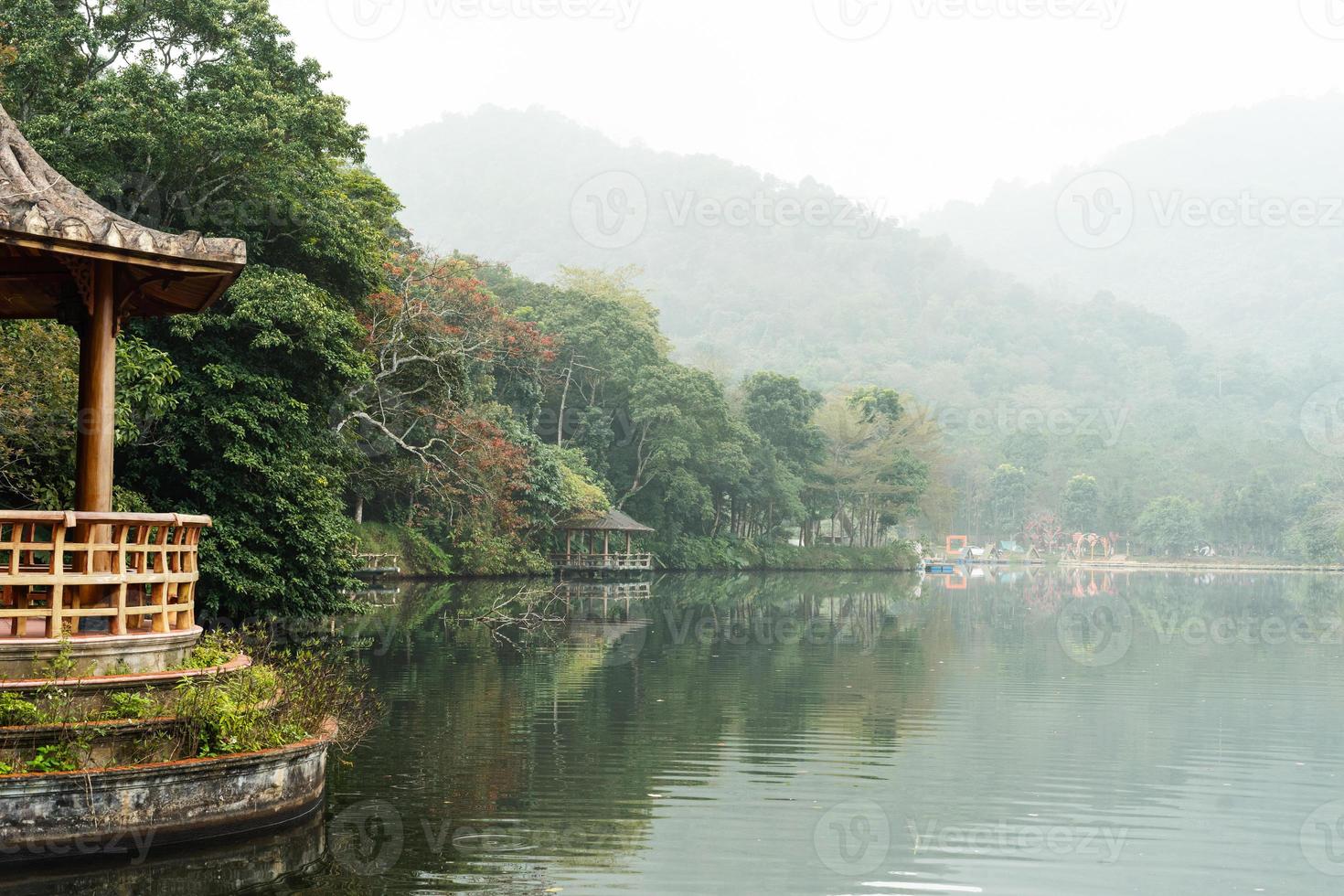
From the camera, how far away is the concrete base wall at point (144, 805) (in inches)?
334

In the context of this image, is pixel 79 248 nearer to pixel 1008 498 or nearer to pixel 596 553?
pixel 596 553

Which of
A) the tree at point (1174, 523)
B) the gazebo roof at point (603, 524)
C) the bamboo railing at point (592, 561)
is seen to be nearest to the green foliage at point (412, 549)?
the gazebo roof at point (603, 524)

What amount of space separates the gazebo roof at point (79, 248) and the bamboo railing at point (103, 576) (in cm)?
191

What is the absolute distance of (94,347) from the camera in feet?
33.3

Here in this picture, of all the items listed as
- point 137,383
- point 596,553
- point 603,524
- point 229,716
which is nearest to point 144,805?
point 229,716

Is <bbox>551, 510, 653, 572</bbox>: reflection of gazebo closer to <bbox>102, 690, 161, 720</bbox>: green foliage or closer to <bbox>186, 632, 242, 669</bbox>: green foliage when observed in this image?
<bbox>186, 632, 242, 669</bbox>: green foliage

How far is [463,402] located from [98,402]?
989 inches

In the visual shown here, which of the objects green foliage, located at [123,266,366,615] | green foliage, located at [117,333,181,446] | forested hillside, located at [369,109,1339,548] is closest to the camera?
green foliage, located at [117,333,181,446]

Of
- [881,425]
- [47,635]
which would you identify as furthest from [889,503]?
[47,635]

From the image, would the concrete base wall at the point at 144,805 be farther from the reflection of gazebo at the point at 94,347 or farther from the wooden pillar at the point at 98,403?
the wooden pillar at the point at 98,403

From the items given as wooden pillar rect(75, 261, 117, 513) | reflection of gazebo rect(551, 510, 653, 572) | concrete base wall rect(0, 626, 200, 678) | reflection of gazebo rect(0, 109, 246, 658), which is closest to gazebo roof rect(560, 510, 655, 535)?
reflection of gazebo rect(551, 510, 653, 572)

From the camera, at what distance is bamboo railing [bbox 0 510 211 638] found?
359 inches

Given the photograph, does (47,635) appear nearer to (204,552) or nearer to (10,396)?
(10,396)

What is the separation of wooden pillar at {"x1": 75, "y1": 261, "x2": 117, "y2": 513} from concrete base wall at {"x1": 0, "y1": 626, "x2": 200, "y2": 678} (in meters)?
1.20
